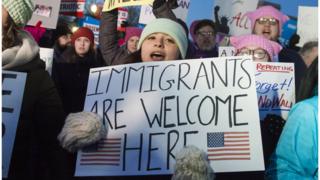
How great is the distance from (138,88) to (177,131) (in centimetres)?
25

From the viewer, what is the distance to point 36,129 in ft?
6.51

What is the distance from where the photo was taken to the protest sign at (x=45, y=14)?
9.93ft

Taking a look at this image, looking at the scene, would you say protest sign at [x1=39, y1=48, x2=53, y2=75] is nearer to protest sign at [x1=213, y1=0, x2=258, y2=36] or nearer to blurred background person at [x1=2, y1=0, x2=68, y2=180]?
blurred background person at [x1=2, y1=0, x2=68, y2=180]

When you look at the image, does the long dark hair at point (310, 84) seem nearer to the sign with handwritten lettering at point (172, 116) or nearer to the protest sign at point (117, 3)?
the sign with handwritten lettering at point (172, 116)

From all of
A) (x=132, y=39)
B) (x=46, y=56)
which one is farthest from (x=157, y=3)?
(x=46, y=56)

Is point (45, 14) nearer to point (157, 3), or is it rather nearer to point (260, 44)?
point (157, 3)

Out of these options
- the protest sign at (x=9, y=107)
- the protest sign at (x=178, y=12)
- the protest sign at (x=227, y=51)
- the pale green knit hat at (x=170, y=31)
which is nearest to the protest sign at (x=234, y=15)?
the protest sign at (x=178, y=12)

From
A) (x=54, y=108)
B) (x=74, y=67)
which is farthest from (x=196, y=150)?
(x=74, y=67)

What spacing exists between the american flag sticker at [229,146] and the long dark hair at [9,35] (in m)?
0.85

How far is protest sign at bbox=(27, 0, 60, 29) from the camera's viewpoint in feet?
9.93

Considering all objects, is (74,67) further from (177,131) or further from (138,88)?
(177,131)

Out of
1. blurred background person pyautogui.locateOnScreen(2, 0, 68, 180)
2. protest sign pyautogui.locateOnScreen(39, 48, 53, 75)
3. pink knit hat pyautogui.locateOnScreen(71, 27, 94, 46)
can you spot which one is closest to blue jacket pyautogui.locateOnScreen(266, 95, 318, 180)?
blurred background person pyautogui.locateOnScreen(2, 0, 68, 180)

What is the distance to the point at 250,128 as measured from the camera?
1.93 meters

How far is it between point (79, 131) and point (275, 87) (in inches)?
55.7
